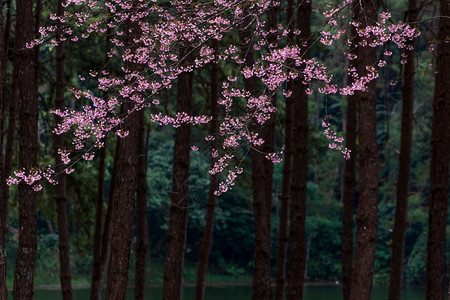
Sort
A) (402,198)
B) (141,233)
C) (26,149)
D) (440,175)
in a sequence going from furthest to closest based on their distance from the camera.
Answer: (141,233), (402,198), (440,175), (26,149)

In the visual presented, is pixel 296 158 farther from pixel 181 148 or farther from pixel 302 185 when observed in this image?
pixel 181 148

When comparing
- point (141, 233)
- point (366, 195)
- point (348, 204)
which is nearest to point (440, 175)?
point (366, 195)

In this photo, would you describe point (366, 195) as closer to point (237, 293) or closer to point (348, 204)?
point (348, 204)

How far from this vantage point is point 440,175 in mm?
9867

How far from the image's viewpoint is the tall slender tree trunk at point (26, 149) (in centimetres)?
931

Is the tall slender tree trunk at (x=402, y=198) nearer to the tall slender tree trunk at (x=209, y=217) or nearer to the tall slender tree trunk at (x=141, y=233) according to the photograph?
the tall slender tree trunk at (x=209, y=217)

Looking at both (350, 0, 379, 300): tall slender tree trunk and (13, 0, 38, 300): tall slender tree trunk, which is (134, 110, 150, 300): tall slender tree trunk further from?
(350, 0, 379, 300): tall slender tree trunk

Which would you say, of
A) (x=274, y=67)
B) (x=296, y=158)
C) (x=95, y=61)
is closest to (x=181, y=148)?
(x=296, y=158)

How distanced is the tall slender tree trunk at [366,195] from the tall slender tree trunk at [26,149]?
4.14 meters

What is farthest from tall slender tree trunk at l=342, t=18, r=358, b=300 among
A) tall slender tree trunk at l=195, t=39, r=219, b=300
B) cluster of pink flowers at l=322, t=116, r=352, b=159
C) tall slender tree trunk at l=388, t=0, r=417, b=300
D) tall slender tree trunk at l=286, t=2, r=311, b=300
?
cluster of pink flowers at l=322, t=116, r=352, b=159

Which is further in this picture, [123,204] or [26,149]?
[26,149]

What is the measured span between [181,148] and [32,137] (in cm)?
247

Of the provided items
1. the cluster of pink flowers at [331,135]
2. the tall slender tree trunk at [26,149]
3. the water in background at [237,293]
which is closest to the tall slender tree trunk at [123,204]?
the tall slender tree trunk at [26,149]

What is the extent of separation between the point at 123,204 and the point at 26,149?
1.44 meters
